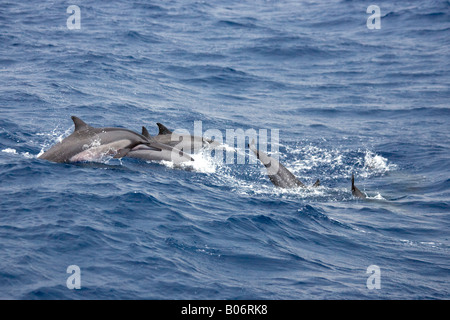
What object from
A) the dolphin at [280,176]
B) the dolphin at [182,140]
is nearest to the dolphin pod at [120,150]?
the dolphin at [280,176]

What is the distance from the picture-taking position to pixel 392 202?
16422 millimetres

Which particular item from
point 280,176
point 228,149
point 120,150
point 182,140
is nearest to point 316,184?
point 280,176

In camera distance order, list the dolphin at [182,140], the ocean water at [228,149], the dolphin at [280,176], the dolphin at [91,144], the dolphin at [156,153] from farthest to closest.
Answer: the dolphin at [182,140] → the dolphin at [156,153] → the dolphin at [280,176] → the dolphin at [91,144] → the ocean water at [228,149]

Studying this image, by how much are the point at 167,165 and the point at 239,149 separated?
14.1ft

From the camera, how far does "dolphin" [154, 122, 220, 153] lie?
62.8 feet

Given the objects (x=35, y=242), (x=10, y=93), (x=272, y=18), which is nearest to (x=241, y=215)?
(x=35, y=242)

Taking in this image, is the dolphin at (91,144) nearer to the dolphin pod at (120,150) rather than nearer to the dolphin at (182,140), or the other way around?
the dolphin pod at (120,150)

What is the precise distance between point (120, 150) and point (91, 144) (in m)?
0.80

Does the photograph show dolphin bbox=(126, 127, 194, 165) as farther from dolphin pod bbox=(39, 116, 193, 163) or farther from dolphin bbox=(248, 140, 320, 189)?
dolphin bbox=(248, 140, 320, 189)

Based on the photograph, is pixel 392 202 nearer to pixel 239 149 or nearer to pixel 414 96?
pixel 239 149

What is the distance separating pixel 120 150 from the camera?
1642cm

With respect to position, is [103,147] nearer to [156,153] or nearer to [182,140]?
[156,153]

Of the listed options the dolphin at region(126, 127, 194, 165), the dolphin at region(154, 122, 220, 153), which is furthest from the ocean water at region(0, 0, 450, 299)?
the dolphin at region(154, 122, 220, 153)

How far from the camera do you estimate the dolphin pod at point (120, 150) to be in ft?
52.7
